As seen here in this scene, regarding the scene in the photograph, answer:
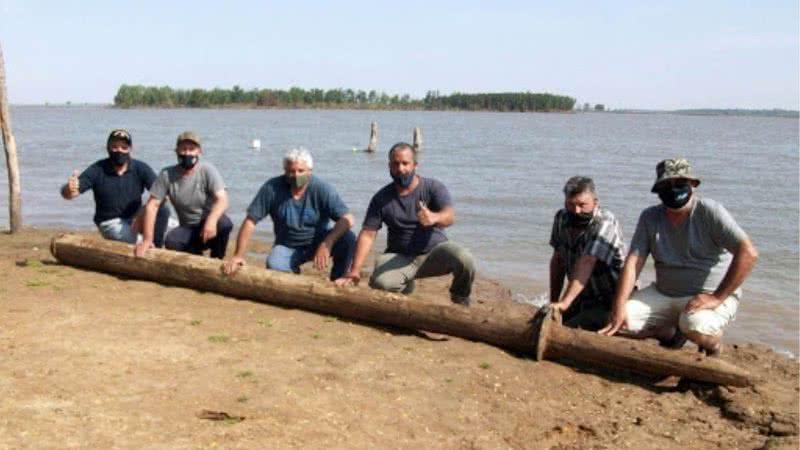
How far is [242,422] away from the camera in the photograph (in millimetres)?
4805

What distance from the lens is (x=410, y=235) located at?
7.66 metres

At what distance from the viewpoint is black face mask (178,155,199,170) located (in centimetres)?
838

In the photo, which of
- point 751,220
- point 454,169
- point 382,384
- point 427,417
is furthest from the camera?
point 454,169

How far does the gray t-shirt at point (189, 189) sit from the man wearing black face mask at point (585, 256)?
3.50 meters

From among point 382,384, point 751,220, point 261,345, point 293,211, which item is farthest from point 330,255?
point 751,220

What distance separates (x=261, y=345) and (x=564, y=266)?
2575mm

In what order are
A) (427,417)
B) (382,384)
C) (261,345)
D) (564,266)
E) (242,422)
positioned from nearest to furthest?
(242,422) → (427,417) → (382,384) → (261,345) → (564,266)

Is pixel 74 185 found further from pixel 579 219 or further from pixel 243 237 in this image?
pixel 579 219

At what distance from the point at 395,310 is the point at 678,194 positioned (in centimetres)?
240

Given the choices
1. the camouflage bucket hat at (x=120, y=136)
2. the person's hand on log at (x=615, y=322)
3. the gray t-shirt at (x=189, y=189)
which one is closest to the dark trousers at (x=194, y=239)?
the gray t-shirt at (x=189, y=189)

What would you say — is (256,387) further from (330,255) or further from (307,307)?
(330,255)

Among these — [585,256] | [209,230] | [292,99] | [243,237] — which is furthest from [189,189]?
[292,99]

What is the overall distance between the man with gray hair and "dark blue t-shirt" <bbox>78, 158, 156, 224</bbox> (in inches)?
65.3

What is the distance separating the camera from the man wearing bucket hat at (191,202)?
27.4 ft
